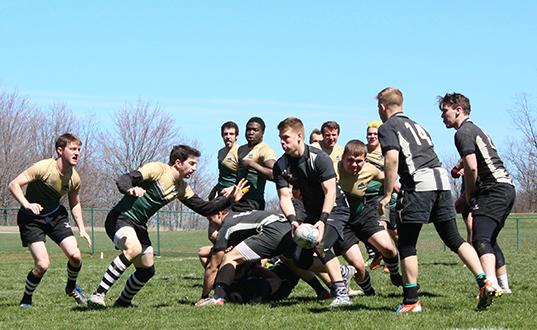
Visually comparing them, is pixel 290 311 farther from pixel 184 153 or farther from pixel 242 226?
pixel 184 153

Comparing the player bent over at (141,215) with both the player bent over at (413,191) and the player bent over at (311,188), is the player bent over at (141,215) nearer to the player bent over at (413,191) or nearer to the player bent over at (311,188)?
the player bent over at (311,188)

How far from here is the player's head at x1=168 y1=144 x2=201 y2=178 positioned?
895cm

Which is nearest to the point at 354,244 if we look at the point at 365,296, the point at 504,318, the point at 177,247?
the point at 365,296

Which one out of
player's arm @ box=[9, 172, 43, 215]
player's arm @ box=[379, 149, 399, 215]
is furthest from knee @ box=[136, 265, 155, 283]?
player's arm @ box=[379, 149, 399, 215]

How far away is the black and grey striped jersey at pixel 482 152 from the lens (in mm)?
8258

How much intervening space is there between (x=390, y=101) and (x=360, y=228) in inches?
92.5

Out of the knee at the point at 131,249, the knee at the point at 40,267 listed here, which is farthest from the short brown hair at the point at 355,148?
the knee at the point at 40,267

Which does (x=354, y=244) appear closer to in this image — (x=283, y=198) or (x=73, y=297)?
(x=283, y=198)

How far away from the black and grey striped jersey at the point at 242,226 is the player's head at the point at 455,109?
213cm

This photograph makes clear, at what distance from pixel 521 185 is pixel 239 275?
2338 inches

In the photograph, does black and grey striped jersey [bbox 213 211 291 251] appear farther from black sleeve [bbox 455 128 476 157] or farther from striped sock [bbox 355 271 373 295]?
black sleeve [bbox 455 128 476 157]

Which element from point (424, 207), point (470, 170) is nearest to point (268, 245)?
point (424, 207)

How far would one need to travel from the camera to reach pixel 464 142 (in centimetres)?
824

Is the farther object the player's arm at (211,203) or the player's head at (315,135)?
the player's head at (315,135)
